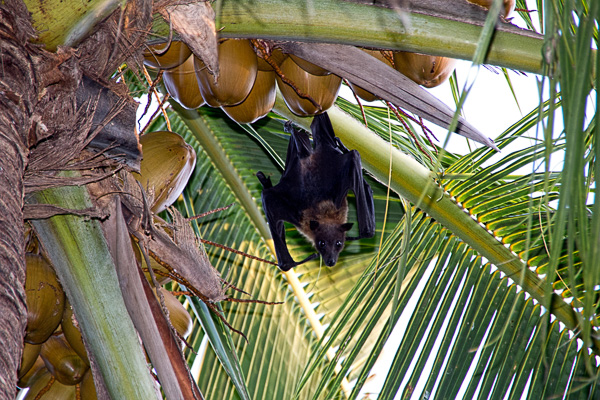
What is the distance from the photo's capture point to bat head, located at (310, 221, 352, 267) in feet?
10.7

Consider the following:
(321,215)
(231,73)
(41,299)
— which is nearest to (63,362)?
(41,299)

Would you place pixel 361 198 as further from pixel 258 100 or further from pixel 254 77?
pixel 254 77

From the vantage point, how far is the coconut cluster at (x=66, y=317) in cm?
194

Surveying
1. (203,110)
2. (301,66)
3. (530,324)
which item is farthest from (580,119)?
(203,110)

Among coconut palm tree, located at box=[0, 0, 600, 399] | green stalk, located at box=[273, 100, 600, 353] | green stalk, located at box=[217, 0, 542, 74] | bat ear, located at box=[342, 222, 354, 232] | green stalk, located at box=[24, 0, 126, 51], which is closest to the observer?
coconut palm tree, located at box=[0, 0, 600, 399]

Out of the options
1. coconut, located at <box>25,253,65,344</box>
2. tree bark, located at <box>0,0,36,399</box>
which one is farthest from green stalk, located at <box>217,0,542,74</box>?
coconut, located at <box>25,253,65,344</box>

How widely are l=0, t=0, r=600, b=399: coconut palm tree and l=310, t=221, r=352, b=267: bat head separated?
30 cm

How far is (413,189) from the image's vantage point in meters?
2.39

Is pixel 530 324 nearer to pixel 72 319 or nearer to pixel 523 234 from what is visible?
pixel 523 234

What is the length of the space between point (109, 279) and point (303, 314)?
2.04 m

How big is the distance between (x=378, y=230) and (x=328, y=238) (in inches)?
19.2

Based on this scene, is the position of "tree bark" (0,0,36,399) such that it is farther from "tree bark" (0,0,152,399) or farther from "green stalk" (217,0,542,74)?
"green stalk" (217,0,542,74)

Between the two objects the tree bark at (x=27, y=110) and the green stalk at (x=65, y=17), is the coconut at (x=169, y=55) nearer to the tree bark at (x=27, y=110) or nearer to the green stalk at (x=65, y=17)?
the tree bark at (x=27, y=110)

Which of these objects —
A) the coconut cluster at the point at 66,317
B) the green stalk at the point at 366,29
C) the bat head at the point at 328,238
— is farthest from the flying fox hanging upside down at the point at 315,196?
the green stalk at the point at 366,29
